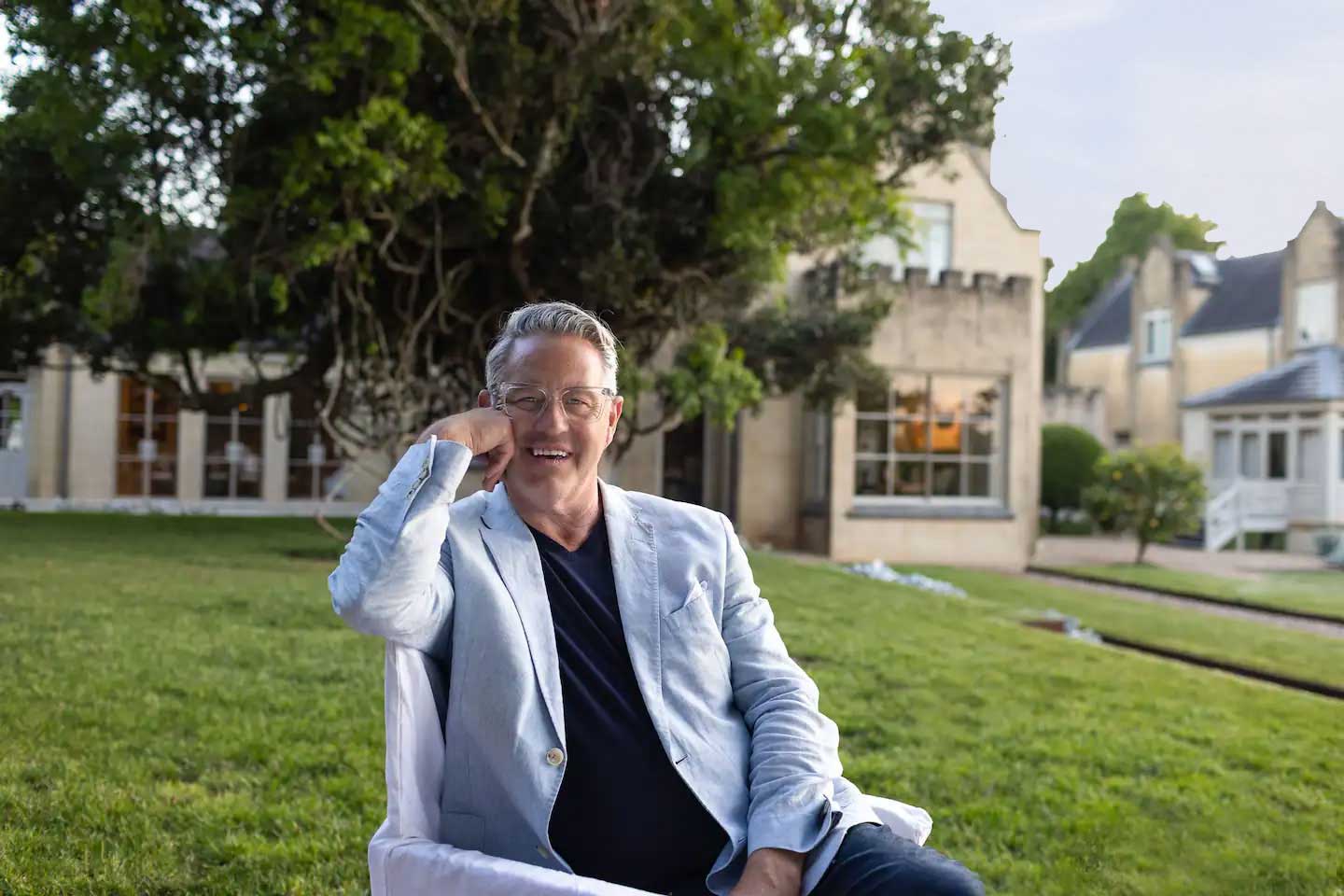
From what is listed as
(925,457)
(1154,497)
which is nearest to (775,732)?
(925,457)

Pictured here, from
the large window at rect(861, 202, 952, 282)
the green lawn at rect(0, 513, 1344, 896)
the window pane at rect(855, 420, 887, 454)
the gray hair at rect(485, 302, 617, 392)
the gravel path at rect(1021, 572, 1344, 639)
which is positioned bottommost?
the gravel path at rect(1021, 572, 1344, 639)

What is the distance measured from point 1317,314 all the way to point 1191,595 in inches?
709

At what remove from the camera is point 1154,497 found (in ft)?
64.5

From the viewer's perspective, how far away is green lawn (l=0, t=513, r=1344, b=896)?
12.2ft

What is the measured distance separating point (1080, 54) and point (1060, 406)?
A: 2774 centimetres

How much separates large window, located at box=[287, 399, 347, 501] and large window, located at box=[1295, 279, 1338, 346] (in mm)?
23274

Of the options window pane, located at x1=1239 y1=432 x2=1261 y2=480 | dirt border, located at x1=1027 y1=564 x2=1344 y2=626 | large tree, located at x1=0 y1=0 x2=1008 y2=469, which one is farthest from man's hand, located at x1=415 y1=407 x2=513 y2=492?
window pane, located at x1=1239 y1=432 x2=1261 y2=480

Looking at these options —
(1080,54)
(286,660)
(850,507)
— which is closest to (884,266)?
(850,507)

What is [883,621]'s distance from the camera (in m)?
9.83

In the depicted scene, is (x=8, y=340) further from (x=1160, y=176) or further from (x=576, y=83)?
(x=1160, y=176)

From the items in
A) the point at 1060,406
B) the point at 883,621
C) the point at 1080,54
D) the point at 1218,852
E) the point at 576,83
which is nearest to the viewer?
the point at 1218,852

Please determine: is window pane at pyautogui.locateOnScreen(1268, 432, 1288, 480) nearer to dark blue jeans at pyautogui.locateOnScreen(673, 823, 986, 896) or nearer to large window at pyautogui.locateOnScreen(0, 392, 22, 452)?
large window at pyautogui.locateOnScreen(0, 392, 22, 452)

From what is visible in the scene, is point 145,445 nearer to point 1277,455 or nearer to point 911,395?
point 911,395

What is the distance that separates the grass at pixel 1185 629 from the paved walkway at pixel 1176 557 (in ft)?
15.8
